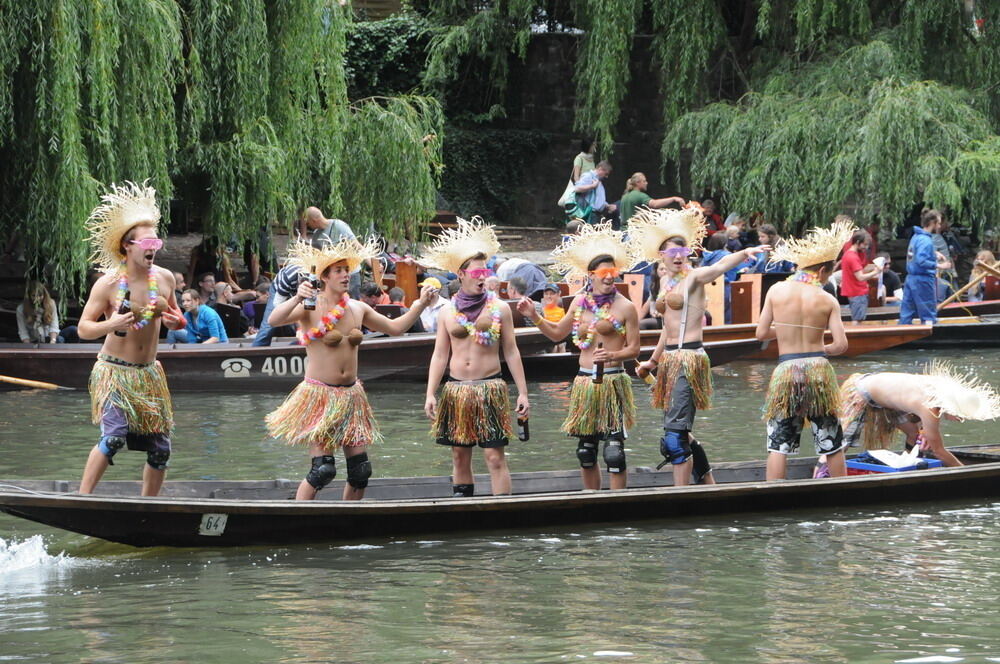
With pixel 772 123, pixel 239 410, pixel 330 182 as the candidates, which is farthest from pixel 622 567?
pixel 772 123

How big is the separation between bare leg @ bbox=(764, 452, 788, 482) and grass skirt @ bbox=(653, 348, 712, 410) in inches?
19.8

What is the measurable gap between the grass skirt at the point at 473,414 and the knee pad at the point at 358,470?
1.53 feet

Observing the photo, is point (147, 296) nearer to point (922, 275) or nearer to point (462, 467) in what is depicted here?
point (462, 467)

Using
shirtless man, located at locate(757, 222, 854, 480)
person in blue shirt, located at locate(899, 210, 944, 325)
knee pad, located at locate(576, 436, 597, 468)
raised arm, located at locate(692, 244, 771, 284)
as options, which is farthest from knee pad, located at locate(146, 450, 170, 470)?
person in blue shirt, located at locate(899, 210, 944, 325)

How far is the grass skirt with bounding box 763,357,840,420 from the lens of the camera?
8.75 metres

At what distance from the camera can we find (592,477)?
347 inches

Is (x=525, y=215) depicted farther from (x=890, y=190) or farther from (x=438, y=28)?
(x=890, y=190)

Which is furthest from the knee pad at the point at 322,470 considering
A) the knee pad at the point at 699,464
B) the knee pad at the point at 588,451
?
the knee pad at the point at 699,464

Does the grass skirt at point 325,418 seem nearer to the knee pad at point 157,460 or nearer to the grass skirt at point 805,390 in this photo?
the knee pad at point 157,460

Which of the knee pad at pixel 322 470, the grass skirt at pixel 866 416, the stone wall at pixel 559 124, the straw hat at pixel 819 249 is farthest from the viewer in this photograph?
the stone wall at pixel 559 124

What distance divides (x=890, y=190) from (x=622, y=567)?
41.7 feet

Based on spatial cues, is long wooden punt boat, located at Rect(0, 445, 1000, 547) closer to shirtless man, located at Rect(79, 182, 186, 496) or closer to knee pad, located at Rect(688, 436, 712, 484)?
shirtless man, located at Rect(79, 182, 186, 496)

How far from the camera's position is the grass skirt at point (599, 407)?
8.66 meters

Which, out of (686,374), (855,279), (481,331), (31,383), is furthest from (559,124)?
(481,331)
